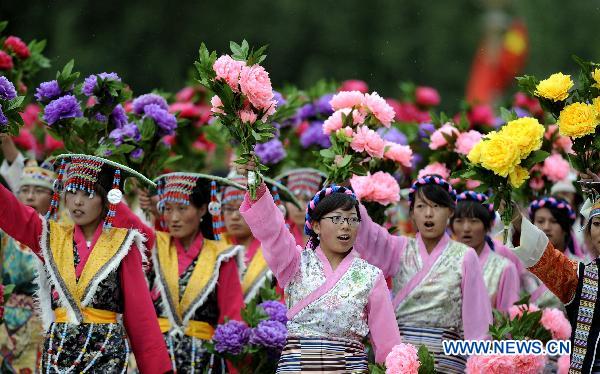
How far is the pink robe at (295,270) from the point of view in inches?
239

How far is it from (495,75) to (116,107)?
18794 millimetres

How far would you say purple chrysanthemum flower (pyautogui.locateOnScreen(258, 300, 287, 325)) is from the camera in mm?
7414

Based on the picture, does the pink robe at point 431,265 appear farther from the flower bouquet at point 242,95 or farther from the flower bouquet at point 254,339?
the flower bouquet at point 242,95

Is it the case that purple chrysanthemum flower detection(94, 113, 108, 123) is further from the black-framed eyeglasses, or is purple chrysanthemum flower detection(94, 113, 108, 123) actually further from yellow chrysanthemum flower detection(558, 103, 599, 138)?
yellow chrysanthemum flower detection(558, 103, 599, 138)

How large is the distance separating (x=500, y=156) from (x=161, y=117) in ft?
8.40

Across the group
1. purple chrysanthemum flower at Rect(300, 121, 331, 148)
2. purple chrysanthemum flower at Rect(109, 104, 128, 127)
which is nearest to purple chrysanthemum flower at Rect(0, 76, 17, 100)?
purple chrysanthemum flower at Rect(109, 104, 128, 127)

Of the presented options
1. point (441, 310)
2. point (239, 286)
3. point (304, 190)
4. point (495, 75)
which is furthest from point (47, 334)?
point (495, 75)

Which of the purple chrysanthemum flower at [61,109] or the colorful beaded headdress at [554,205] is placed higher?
the purple chrysanthemum flower at [61,109]

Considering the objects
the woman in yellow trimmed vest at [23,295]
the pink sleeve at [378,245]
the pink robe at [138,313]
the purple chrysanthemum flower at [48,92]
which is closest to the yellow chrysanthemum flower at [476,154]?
the pink sleeve at [378,245]

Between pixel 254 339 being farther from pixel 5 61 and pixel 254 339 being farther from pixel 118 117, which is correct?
pixel 5 61

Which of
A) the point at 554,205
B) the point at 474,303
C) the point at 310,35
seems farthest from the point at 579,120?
the point at 310,35

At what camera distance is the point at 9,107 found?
20.7 ft

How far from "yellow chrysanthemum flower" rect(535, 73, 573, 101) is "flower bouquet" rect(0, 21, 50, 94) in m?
3.72

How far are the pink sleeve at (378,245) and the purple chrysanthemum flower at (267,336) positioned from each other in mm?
686
